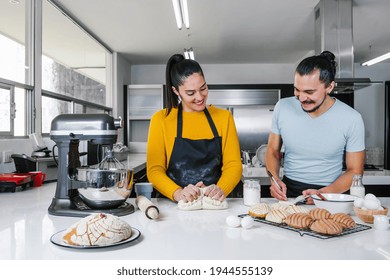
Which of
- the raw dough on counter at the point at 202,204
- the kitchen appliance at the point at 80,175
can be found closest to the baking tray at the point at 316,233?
the raw dough on counter at the point at 202,204

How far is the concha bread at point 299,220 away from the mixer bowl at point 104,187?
543mm

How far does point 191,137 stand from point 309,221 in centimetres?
78

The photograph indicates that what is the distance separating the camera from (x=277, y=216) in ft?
3.54

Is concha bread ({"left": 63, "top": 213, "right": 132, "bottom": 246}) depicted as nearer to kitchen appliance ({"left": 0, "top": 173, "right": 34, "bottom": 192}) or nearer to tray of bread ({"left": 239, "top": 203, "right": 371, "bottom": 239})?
tray of bread ({"left": 239, "top": 203, "right": 371, "bottom": 239})

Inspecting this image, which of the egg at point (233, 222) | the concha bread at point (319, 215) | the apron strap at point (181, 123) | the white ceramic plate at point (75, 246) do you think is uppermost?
the apron strap at point (181, 123)

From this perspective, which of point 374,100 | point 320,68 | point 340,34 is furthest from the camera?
point 374,100

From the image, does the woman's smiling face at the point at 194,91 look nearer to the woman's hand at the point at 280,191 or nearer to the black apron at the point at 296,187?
the woman's hand at the point at 280,191

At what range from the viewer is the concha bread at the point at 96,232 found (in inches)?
→ 34.7

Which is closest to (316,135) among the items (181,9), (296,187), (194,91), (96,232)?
(296,187)

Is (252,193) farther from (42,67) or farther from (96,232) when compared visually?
(42,67)

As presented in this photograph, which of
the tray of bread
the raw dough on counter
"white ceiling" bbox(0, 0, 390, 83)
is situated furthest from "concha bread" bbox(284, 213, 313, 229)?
"white ceiling" bbox(0, 0, 390, 83)

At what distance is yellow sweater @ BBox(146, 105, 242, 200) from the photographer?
161 cm

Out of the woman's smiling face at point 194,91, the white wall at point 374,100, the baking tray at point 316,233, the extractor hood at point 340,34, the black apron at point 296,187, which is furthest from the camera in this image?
the white wall at point 374,100
